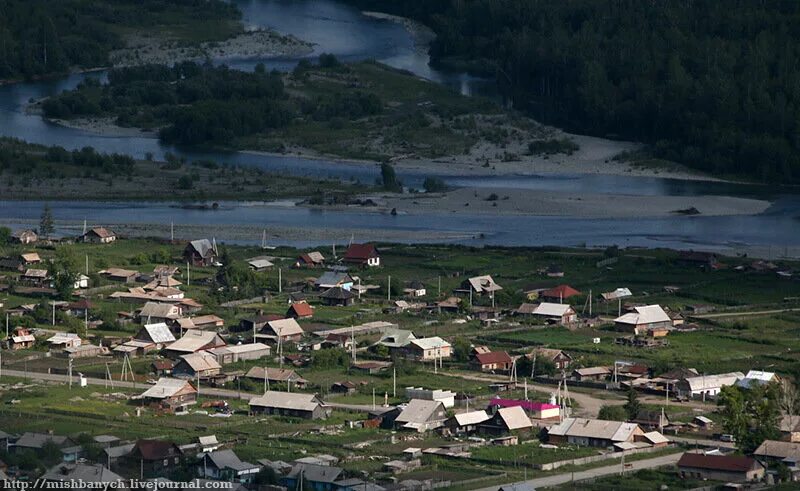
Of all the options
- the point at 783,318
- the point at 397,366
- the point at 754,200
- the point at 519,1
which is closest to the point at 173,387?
the point at 397,366

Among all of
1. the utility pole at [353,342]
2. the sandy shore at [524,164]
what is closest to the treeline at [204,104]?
the sandy shore at [524,164]

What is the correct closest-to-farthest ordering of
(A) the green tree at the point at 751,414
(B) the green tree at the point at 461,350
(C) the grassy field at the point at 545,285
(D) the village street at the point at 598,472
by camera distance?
(D) the village street at the point at 598,472 < (A) the green tree at the point at 751,414 < (B) the green tree at the point at 461,350 < (C) the grassy field at the point at 545,285

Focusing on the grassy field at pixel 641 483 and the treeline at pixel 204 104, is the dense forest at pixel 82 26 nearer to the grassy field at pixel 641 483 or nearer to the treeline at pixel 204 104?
the treeline at pixel 204 104

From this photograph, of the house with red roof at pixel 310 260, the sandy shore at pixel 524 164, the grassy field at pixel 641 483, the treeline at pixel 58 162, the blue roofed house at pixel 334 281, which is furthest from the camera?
the sandy shore at pixel 524 164

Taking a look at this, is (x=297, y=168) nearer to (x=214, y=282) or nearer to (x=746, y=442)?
(x=214, y=282)

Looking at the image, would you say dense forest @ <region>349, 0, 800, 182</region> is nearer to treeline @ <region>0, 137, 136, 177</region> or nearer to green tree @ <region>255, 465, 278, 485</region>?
treeline @ <region>0, 137, 136, 177</region>

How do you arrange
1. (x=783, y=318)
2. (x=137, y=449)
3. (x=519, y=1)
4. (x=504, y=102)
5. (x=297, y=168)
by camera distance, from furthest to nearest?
1. (x=519, y=1)
2. (x=504, y=102)
3. (x=297, y=168)
4. (x=783, y=318)
5. (x=137, y=449)

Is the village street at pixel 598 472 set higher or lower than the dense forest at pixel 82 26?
lower
